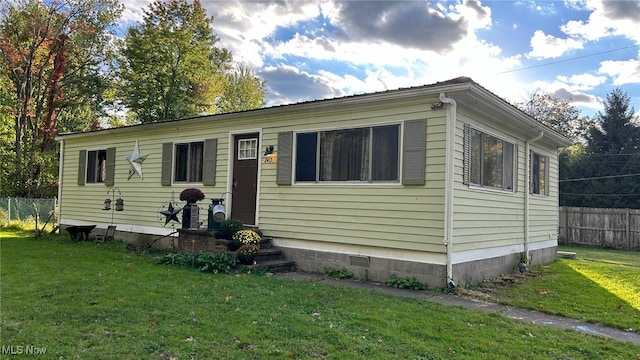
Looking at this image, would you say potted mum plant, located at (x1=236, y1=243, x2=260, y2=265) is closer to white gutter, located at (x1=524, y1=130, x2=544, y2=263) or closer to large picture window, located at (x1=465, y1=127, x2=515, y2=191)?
large picture window, located at (x1=465, y1=127, x2=515, y2=191)

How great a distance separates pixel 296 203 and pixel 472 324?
4.18 metres

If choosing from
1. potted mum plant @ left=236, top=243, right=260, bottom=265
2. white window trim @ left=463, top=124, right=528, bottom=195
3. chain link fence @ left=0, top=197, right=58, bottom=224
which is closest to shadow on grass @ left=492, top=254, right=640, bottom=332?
white window trim @ left=463, top=124, right=528, bottom=195

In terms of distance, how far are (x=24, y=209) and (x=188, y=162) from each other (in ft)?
32.9

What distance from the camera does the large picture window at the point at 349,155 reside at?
273 inches

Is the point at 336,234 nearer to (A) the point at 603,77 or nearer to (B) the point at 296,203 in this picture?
(B) the point at 296,203

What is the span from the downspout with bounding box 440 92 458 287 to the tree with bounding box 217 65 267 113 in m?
24.4

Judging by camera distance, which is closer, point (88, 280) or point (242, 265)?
point (88, 280)

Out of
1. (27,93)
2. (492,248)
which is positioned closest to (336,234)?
(492,248)

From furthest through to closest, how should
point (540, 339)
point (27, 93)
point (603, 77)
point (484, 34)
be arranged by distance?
point (603, 77), point (27, 93), point (484, 34), point (540, 339)

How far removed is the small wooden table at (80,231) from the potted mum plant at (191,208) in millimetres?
4235

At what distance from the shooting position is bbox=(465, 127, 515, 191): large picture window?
23.1 feet

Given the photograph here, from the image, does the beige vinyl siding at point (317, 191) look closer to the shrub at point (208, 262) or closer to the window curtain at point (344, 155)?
the window curtain at point (344, 155)

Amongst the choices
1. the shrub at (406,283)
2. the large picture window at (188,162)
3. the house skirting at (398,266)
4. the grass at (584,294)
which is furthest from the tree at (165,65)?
the grass at (584,294)

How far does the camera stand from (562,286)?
7059mm
